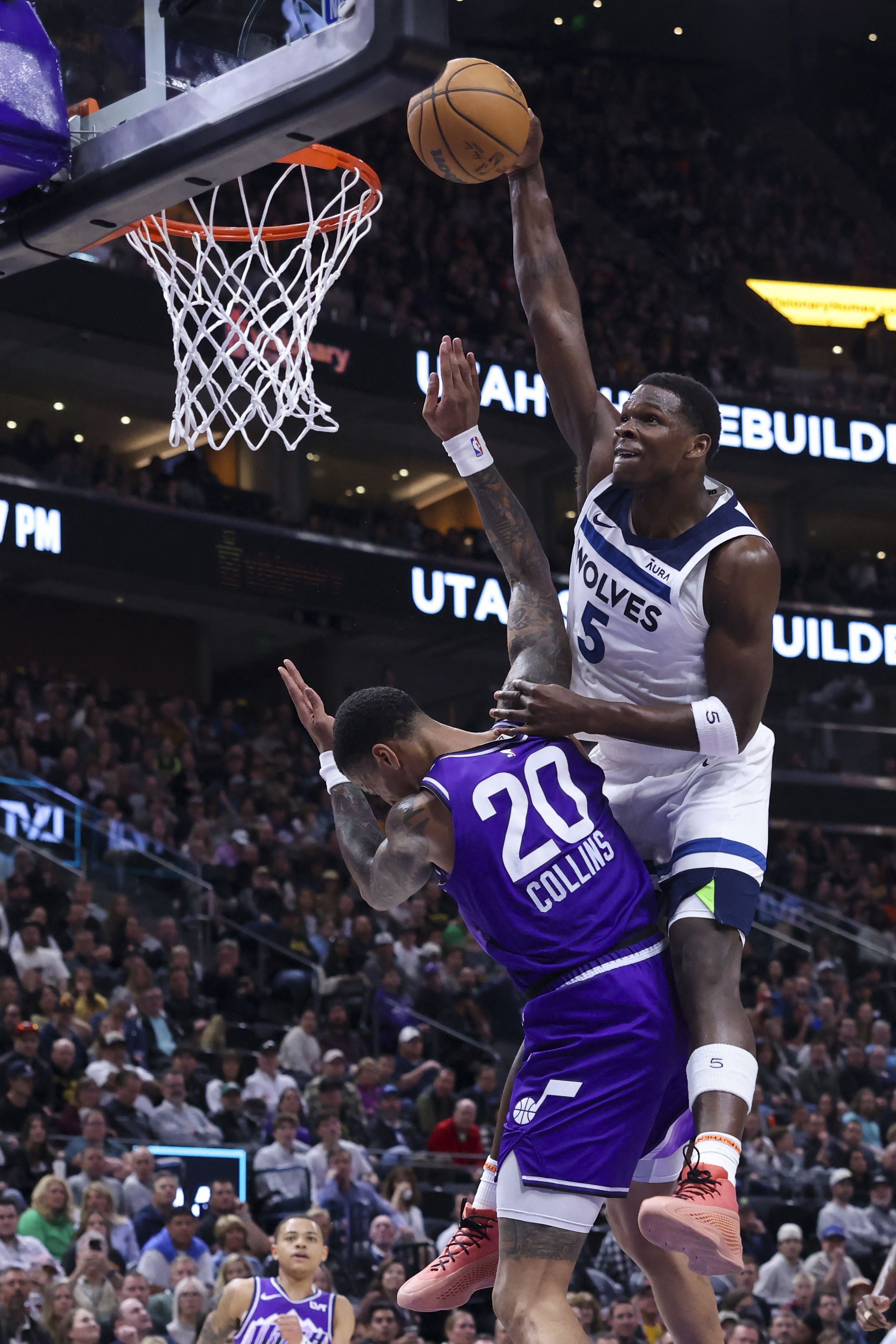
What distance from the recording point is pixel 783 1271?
38.2ft

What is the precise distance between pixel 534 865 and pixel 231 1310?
4384 millimetres

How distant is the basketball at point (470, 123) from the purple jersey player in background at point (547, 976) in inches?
60.5

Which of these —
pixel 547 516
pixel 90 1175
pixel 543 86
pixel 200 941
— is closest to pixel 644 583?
pixel 90 1175

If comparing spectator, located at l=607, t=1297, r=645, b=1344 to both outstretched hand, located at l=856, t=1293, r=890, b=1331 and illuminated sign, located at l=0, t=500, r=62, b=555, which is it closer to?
outstretched hand, located at l=856, t=1293, r=890, b=1331

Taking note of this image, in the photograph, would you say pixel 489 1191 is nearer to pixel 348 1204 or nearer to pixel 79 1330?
pixel 79 1330

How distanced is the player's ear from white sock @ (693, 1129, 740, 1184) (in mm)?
1166

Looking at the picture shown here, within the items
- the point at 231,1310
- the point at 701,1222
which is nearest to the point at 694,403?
the point at 701,1222

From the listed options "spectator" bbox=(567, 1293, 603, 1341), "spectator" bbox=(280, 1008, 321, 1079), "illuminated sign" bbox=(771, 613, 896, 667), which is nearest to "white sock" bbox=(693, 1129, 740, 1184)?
"spectator" bbox=(567, 1293, 603, 1341)

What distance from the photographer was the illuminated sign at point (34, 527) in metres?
19.9

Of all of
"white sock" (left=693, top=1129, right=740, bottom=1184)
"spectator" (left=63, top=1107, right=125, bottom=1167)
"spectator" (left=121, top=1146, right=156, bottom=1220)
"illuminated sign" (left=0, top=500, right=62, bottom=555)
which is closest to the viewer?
"white sock" (left=693, top=1129, right=740, bottom=1184)

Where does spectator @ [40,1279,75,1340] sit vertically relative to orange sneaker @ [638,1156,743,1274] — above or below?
below

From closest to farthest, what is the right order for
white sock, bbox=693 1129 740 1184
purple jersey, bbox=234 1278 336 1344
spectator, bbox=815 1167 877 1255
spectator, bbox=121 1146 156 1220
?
white sock, bbox=693 1129 740 1184, purple jersey, bbox=234 1278 336 1344, spectator, bbox=121 1146 156 1220, spectator, bbox=815 1167 877 1255

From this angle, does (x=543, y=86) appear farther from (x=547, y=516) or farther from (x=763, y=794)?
(x=763, y=794)

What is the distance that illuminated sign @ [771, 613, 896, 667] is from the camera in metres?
23.5
